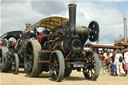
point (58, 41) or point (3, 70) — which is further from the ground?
point (58, 41)

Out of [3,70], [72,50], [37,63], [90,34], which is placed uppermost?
[90,34]

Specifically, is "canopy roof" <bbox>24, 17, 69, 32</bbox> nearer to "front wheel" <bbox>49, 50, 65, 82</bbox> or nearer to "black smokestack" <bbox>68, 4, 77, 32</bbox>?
"black smokestack" <bbox>68, 4, 77, 32</bbox>

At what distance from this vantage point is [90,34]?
895 cm

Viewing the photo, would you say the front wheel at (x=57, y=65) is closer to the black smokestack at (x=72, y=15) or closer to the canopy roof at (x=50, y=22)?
the black smokestack at (x=72, y=15)

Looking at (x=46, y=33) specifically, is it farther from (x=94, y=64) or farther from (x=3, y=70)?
(x=3, y=70)

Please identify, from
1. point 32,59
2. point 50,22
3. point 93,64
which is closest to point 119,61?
point 93,64

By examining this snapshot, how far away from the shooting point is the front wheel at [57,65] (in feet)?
25.5

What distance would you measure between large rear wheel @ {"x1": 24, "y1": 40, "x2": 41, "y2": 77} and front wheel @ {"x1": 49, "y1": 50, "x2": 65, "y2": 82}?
1.01 meters

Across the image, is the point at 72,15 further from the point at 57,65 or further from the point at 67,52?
the point at 57,65

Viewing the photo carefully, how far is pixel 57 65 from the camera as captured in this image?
27.2 feet

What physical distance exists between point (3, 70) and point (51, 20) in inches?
187

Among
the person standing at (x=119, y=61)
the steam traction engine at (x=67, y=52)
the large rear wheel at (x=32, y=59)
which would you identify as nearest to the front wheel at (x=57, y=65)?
the steam traction engine at (x=67, y=52)

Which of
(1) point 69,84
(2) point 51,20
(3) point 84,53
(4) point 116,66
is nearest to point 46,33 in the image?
(2) point 51,20

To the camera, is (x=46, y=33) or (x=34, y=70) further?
(x=46, y=33)
